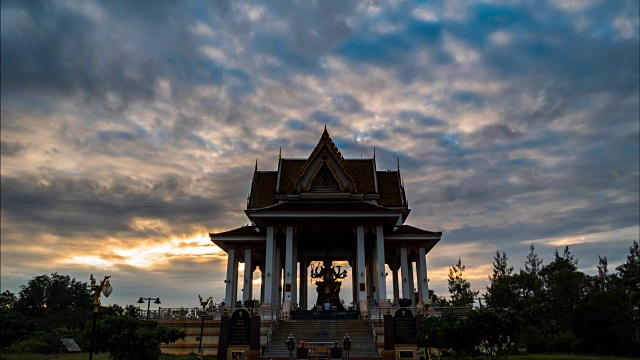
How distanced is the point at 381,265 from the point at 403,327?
682 centimetres

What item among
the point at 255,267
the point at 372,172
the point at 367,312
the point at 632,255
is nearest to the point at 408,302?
the point at 367,312

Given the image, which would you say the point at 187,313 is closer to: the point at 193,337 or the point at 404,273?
the point at 193,337

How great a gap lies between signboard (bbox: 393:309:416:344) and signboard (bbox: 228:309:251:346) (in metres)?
6.97

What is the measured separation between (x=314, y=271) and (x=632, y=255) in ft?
130

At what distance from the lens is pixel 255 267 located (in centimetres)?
3884

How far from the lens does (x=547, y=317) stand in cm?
4175

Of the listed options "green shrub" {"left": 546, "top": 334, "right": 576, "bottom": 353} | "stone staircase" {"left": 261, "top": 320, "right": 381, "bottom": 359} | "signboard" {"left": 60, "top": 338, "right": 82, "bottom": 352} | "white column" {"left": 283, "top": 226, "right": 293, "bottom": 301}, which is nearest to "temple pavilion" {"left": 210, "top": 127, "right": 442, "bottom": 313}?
"white column" {"left": 283, "top": 226, "right": 293, "bottom": 301}

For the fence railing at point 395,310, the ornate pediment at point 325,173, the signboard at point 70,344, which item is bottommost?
the signboard at point 70,344

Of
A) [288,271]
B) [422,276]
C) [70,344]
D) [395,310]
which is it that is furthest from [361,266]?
[70,344]

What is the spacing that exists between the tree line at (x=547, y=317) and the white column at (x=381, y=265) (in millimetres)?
5393

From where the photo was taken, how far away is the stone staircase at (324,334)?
2169 centimetres

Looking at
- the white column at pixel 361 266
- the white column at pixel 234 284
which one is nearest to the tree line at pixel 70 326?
the white column at pixel 234 284

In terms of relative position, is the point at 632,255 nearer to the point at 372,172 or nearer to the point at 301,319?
the point at 372,172

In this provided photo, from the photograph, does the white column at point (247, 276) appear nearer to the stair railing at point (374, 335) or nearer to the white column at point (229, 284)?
the white column at point (229, 284)
